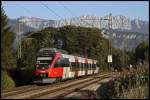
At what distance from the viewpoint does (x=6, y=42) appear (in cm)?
3656

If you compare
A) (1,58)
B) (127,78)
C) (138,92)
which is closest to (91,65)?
(1,58)

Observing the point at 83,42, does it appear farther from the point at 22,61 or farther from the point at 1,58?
the point at 1,58

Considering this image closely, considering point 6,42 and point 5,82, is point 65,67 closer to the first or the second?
point 5,82

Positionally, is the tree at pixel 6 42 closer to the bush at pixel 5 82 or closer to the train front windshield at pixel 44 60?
the bush at pixel 5 82

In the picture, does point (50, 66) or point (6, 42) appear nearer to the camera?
point (6, 42)

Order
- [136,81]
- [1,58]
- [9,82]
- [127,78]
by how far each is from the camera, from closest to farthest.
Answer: [136,81] → [127,78] → [1,58] → [9,82]

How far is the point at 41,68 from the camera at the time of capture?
142ft

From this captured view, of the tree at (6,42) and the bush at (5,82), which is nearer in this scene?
the tree at (6,42)

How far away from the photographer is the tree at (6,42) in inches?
1417

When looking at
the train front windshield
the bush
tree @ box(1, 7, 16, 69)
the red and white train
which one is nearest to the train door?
the red and white train

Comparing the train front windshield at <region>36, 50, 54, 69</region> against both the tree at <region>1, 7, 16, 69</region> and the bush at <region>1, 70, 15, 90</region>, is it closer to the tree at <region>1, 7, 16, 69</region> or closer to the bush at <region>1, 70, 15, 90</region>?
the bush at <region>1, 70, 15, 90</region>

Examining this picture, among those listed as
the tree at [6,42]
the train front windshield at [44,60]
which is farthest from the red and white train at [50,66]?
the tree at [6,42]

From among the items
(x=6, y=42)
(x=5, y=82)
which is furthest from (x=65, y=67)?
(x=6, y=42)

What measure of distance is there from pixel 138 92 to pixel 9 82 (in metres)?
20.2
